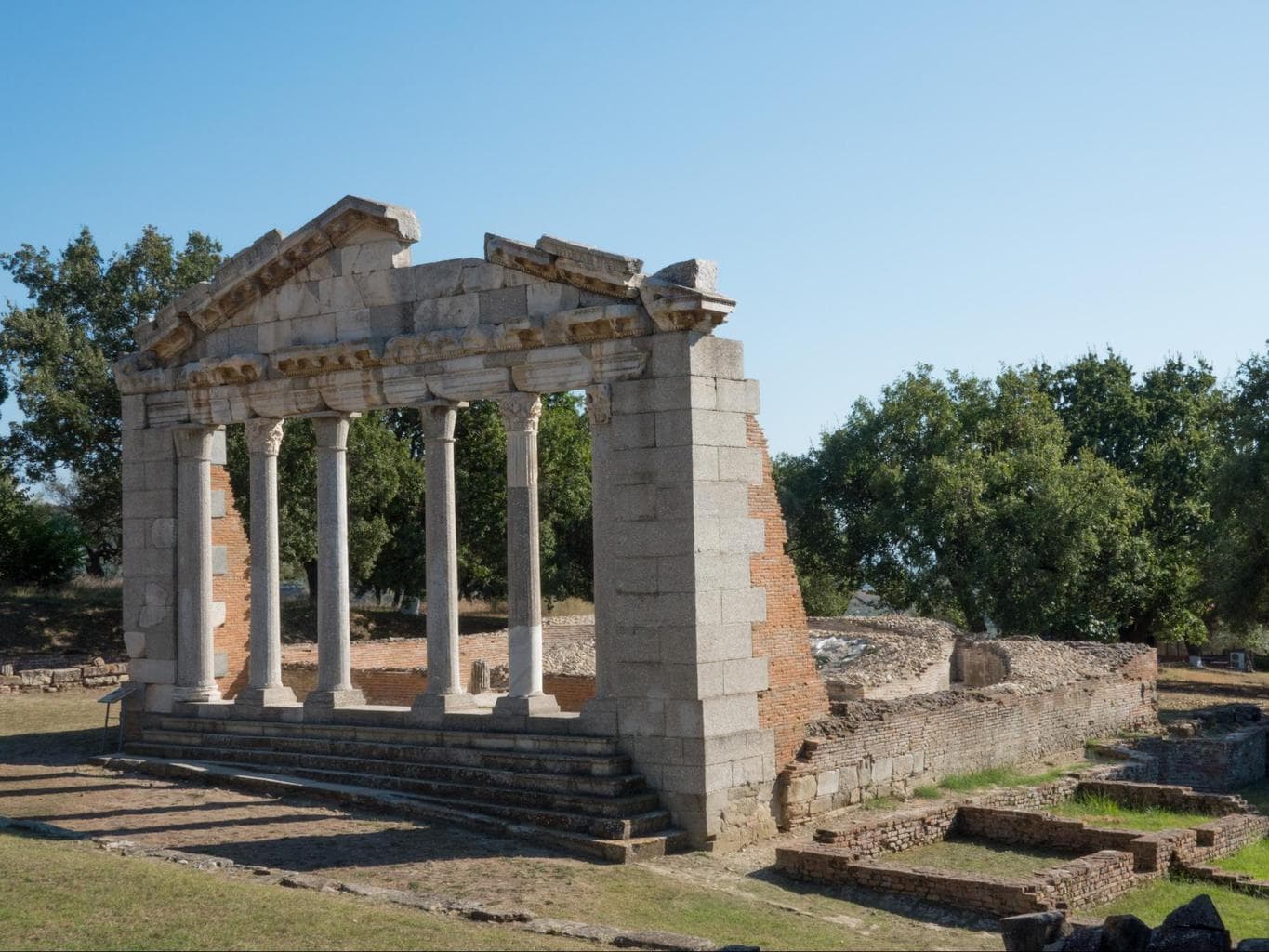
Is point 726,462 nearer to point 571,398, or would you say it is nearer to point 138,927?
point 138,927

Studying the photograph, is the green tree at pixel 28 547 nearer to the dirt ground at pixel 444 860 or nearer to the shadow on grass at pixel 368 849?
the dirt ground at pixel 444 860

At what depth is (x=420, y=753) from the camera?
17234 millimetres

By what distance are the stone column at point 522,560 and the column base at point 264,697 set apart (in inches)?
162

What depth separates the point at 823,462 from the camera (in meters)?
45.7

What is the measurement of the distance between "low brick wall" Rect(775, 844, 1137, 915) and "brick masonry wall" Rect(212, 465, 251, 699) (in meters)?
10.7

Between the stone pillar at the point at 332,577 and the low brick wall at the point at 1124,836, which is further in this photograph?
the stone pillar at the point at 332,577

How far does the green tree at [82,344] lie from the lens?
122 feet

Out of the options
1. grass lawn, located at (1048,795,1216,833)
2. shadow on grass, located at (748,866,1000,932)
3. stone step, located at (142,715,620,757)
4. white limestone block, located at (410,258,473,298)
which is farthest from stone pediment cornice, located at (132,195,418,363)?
grass lawn, located at (1048,795,1216,833)

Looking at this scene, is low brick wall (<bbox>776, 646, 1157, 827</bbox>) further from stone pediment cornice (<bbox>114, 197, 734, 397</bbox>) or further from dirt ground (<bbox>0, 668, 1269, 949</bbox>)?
stone pediment cornice (<bbox>114, 197, 734, 397</bbox>)

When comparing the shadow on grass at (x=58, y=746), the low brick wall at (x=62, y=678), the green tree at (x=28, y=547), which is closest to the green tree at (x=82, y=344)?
the green tree at (x=28, y=547)

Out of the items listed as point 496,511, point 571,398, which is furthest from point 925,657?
point 571,398

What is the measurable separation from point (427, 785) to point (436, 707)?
1.17 meters

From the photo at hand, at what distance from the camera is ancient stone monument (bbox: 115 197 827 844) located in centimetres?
1552

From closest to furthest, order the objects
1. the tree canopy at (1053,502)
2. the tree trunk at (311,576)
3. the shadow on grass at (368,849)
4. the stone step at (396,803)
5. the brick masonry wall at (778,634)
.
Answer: the shadow on grass at (368,849)
the stone step at (396,803)
the brick masonry wall at (778,634)
the tree canopy at (1053,502)
the tree trunk at (311,576)
